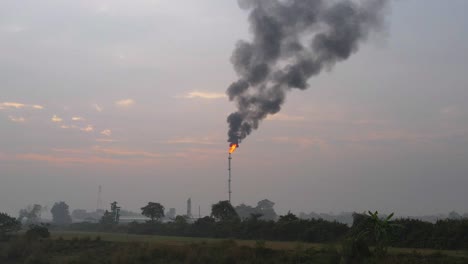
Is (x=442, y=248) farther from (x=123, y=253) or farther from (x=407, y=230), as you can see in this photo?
(x=123, y=253)

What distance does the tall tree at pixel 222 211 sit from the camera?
73.1 m

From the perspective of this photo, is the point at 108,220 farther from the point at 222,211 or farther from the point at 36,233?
the point at 36,233

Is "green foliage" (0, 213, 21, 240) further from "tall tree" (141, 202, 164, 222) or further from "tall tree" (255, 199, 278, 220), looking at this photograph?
"tall tree" (255, 199, 278, 220)

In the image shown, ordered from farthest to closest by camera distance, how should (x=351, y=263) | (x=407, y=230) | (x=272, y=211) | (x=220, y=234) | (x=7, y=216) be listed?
(x=272, y=211), (x=7, y=216), (x=220, y=234), (x=407, y=230), (x=351, y=263)

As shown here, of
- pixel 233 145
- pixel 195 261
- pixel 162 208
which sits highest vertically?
pixel 233 145

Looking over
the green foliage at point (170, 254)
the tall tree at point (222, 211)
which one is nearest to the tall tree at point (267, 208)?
the tall tree at point (222, 211)

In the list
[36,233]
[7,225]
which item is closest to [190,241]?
[36,233]

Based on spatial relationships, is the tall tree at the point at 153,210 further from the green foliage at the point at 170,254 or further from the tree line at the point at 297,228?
the green foliage at the point at 170,254

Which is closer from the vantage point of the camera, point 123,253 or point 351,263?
point 351,263

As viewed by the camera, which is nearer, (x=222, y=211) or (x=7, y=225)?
(x=7, y=225)

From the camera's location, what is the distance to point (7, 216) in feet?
225

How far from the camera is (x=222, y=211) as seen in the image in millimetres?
73750

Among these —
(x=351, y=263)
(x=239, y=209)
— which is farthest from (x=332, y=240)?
(x=239, y=209)

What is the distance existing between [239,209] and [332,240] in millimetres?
127675
